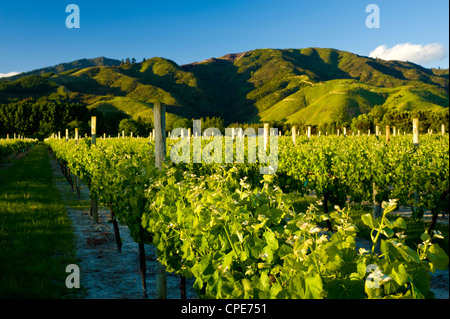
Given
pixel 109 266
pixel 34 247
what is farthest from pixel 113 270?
pixel 34 247

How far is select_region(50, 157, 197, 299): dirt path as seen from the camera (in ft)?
18.1

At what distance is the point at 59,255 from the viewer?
6.96 meters

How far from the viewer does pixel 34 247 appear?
23.6 feet

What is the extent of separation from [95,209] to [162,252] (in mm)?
6252

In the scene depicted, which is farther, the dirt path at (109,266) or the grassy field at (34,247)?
the dirt path at (109,266)

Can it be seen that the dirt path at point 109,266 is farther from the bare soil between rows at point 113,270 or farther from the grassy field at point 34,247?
the grassy field at point 34,247

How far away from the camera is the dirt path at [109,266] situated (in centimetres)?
552

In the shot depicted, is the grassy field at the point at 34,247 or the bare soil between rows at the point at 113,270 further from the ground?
the grassy field at the point at 34,247

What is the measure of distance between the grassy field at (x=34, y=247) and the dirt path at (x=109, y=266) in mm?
289

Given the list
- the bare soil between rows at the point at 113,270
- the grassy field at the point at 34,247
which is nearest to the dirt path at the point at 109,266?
the bare soil between rows at the point at 113,270

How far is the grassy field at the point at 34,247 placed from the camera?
210 inches

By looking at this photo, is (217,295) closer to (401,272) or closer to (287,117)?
(401,272)

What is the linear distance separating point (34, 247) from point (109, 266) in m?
1.87
